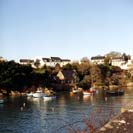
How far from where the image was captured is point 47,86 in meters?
86.4

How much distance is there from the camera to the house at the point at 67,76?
98.8 metres

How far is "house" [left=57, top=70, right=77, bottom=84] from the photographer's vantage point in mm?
98750

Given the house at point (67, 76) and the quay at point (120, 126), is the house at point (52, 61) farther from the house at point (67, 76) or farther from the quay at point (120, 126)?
the quay at point (120, 126)

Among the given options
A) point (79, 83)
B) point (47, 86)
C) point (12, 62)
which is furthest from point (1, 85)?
point (79, 83)

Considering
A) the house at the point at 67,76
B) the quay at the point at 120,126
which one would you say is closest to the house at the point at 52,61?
the house at the point at 67,76

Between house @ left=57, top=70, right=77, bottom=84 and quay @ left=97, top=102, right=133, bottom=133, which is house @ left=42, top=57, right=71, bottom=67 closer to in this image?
house @ left=57, top=70, right=77, bottom=84

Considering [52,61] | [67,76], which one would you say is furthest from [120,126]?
[52,61]

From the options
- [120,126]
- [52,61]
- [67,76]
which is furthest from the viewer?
[52,61]

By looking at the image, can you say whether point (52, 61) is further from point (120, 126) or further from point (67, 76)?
point (120, 126)

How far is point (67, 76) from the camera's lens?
101 metres

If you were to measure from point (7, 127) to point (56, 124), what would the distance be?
4.51 metres

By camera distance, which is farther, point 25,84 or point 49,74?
point 49,74

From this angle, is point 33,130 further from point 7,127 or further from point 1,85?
point 1,85

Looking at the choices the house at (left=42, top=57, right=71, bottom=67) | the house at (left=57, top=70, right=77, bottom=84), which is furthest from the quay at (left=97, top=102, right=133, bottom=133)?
the house at (left=42, top=57, right=71, bottom=67)
